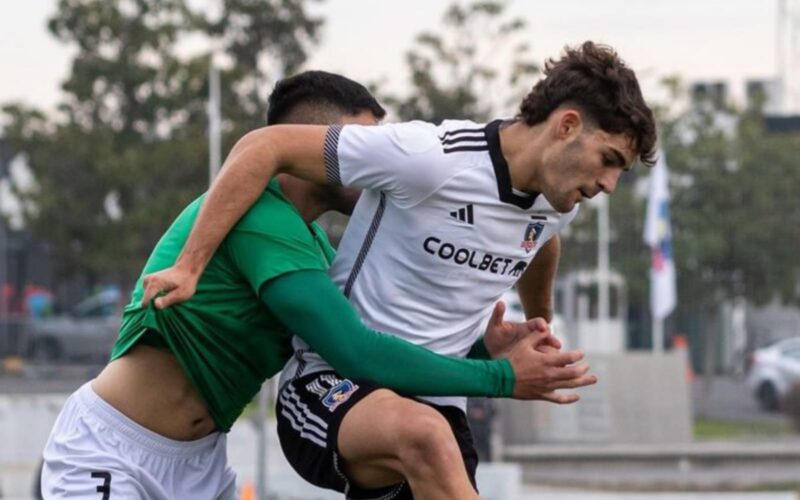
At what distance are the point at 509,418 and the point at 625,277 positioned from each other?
53.7ft

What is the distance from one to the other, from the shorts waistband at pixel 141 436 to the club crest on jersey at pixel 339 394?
53 centimetres

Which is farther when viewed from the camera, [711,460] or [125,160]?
[125,160]

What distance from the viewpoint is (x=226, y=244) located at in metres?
5.33

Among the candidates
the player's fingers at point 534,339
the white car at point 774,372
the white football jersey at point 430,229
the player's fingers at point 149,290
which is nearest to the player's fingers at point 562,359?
the player's fingers at point 534,339

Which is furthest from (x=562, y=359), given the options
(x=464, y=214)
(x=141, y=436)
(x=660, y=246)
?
(x=660, y=246)

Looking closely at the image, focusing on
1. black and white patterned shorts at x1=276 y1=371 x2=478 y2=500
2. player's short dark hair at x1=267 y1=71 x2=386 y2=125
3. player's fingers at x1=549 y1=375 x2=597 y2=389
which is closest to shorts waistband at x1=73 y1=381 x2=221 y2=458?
black and white patterned shorts at x1=276 y1=371 x2=478 y2=500

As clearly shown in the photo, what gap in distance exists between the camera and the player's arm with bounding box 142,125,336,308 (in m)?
5.21

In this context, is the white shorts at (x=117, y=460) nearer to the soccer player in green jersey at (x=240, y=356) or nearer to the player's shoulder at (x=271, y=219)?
the soccer player in green jersey at (x=240, y=356)

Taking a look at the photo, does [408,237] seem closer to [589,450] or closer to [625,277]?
[589,450]

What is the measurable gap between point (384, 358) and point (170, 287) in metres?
0.63

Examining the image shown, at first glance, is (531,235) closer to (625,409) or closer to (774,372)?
(625,409)

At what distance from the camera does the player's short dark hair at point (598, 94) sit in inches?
201

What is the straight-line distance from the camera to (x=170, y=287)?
5.23m

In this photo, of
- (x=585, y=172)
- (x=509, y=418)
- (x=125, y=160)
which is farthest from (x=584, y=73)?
(x=125, y=160)
